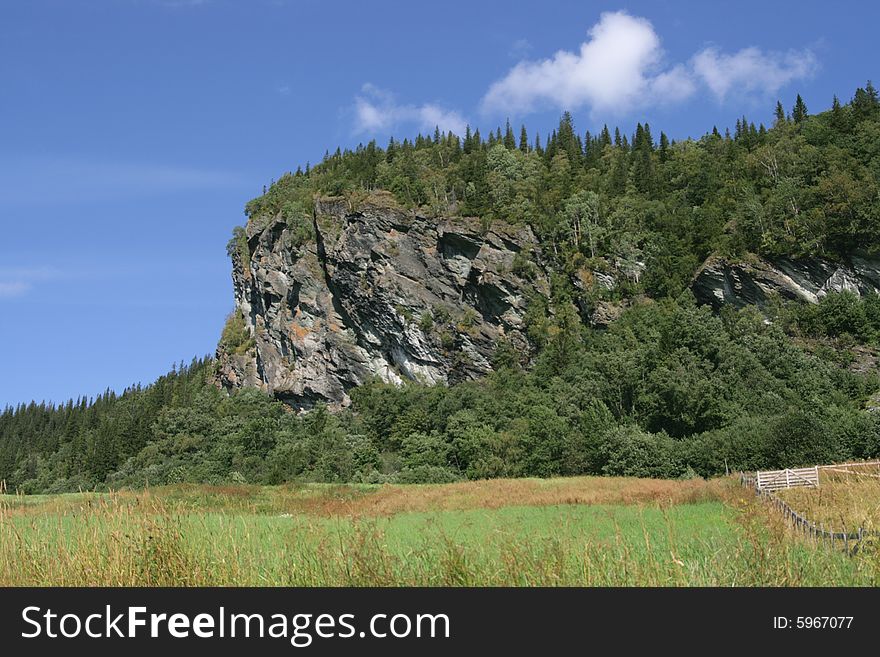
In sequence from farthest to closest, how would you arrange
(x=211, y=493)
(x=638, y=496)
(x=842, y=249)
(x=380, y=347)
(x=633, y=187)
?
(x=633, y=187)
(x=380, y=347)
(x=842, y=249)
(x=211, y=493)
(x=638, y=496)

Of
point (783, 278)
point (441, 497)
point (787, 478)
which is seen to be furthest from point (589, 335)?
point (787, 478)

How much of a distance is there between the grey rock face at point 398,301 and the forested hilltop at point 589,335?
670 millimetres

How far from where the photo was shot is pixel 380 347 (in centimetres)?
9919

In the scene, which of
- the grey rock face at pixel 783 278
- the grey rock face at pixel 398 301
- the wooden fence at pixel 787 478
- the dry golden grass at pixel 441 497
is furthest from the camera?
the grey rock face at pixel 398 301

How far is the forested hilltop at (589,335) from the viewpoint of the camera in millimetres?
68188

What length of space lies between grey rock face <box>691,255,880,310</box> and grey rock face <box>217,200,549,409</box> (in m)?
23.4

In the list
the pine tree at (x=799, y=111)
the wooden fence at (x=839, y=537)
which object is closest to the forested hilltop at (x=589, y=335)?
the pine tree at (x=799, y=111)

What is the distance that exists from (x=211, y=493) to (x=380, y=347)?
6173 cm

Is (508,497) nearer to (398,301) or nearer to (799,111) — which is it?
(398,301)

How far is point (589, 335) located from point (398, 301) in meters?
27.4

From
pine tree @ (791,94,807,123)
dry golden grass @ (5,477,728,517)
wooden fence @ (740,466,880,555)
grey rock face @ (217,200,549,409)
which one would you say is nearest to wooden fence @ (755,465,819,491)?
dry golden grass @ (5,477,728,517)

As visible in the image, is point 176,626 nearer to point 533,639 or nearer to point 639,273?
point 533,639

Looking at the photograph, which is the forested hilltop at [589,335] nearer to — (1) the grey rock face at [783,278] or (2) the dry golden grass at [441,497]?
(1) the grey rock face at [783,278]

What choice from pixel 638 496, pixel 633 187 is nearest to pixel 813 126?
pixel 633 187
